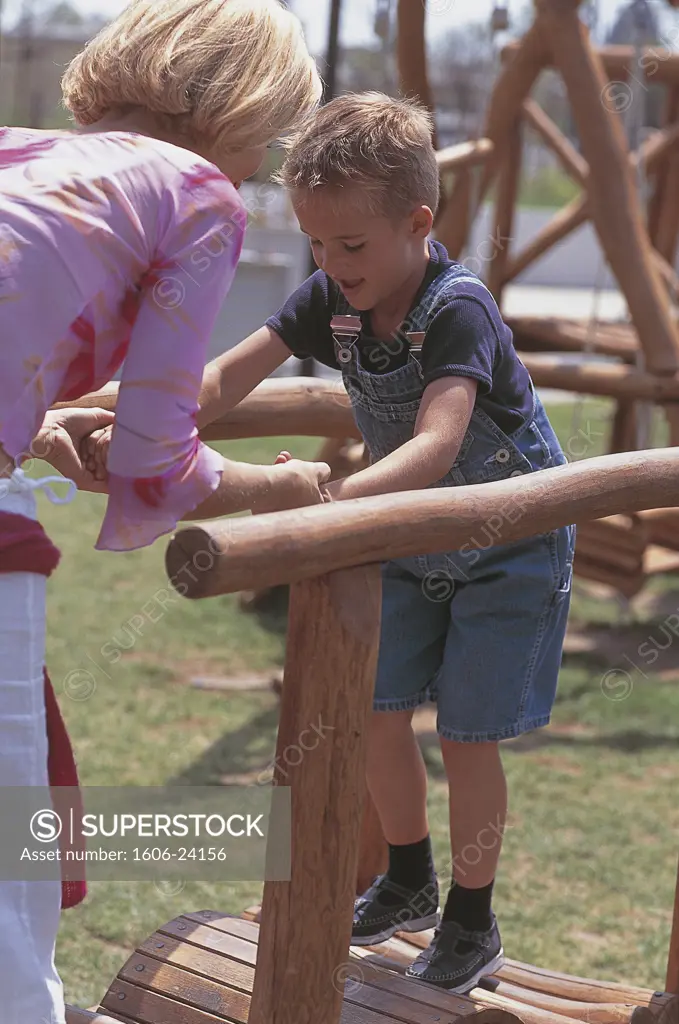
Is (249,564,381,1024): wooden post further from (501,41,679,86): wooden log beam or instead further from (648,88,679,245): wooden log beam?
(648,88,679,245): wooden log beam

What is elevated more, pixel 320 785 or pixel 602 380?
pixel 320 785

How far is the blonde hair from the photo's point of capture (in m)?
1.58

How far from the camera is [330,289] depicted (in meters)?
2.28

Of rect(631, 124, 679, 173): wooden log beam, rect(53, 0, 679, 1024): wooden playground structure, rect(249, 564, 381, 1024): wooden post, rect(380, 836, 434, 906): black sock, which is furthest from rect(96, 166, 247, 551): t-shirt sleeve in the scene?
rect(631, 124, 679, 173): wooden log beam

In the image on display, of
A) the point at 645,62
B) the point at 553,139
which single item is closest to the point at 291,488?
the point at 645,62

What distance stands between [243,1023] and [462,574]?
2.66 feet

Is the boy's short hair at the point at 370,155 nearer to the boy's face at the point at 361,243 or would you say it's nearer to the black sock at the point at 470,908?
the boy's face at the point at 361,243

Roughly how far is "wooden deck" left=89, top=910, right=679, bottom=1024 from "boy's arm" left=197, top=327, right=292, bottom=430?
36.9 inches

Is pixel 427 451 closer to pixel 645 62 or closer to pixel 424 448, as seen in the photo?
pixel 424 448

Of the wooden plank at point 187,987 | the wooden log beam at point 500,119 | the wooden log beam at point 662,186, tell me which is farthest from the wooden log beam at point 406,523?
the wooden log beam at point 662,186

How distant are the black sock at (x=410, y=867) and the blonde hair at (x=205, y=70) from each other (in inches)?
53.3

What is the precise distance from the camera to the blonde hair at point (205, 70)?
5.19 ft

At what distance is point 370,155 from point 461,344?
0.30 metres

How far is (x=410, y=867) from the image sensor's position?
8.14 feet
